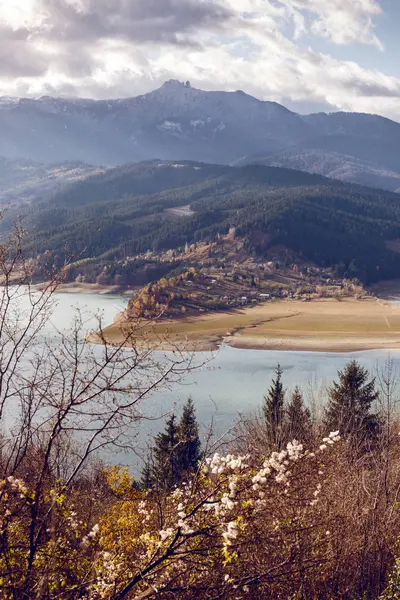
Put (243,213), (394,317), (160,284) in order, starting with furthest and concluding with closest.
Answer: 1. (243,213)
2. (160,284)
3. (394,317)

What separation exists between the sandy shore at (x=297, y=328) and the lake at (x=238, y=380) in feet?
9.99

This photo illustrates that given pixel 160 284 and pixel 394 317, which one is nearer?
pixel 394 317

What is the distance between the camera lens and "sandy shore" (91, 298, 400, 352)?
57.2 m

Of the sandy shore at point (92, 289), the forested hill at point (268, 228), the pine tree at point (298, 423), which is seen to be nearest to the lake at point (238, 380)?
the pine tree at point (298, 423)

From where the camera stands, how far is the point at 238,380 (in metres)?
42.9

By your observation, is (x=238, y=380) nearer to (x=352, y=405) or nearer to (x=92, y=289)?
(x=352, y=405)

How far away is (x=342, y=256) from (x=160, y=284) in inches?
2280

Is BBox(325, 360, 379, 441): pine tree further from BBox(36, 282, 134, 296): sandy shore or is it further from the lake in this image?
BBox(36, 282, 134, 296): sandy shore

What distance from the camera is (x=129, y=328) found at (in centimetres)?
585

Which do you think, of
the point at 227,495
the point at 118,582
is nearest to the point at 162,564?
the point at 118,582

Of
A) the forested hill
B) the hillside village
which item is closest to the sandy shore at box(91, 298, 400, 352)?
the hillside village

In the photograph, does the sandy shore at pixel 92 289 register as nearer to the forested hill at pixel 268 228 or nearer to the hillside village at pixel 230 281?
the hillside village at pixel 230 281

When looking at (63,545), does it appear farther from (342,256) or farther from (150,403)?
(342,256)

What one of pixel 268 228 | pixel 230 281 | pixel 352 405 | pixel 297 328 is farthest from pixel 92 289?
pixel 352 405
